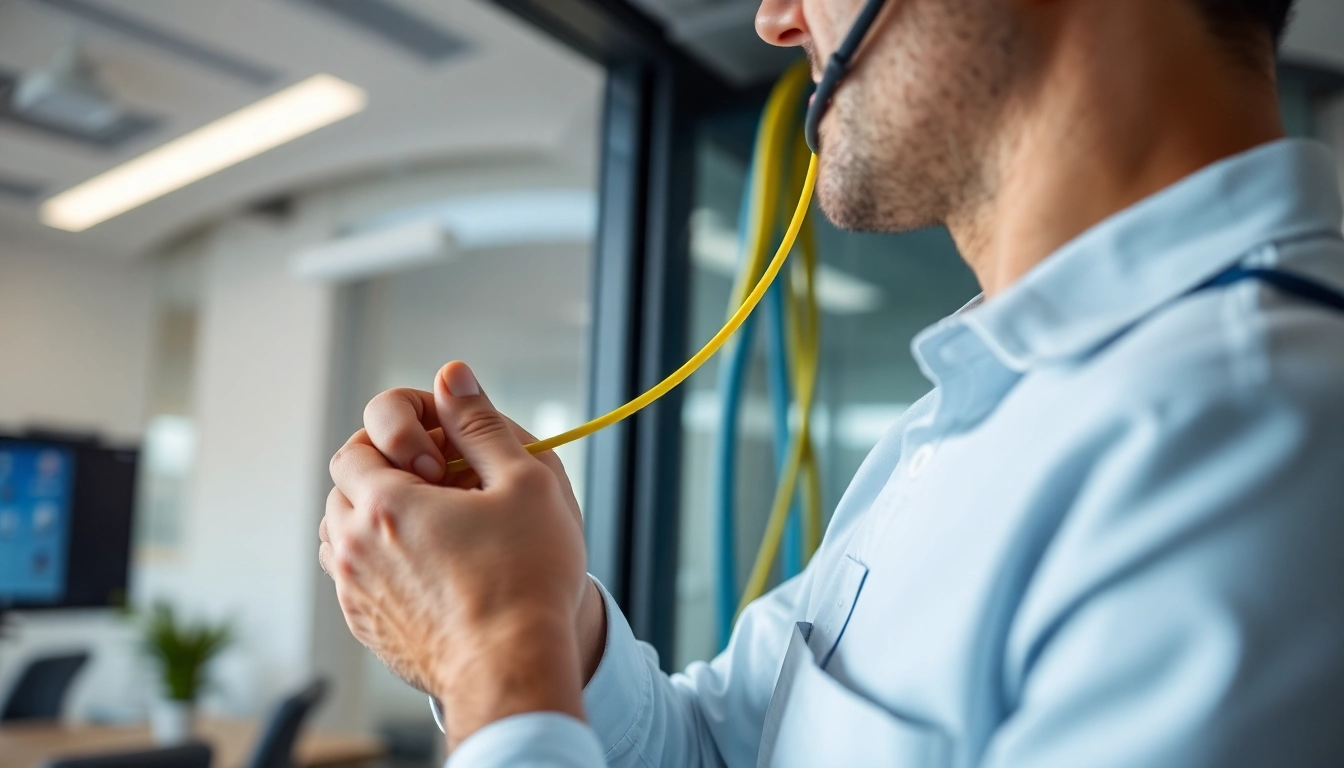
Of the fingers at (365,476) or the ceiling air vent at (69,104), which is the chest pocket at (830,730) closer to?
the fingers at (365,476)

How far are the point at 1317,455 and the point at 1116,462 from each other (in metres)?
0.08

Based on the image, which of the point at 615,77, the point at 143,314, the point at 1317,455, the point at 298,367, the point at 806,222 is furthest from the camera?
the point at 143,314

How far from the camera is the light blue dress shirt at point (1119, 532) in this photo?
41cm

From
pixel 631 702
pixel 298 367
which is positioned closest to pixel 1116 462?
pixel 631 702

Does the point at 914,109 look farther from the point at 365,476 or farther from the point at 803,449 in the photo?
the point at 803,449

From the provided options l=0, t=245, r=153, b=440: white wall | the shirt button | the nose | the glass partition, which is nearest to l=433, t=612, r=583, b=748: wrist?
the shirt button

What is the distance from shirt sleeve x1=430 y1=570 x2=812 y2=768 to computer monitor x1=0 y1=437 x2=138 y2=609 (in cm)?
190

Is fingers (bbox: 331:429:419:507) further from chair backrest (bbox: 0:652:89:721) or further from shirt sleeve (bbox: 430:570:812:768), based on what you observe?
chair backrest (bbox: 0:652:89:721)

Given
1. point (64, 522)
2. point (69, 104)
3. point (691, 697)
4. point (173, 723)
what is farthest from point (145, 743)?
point (691, 697)

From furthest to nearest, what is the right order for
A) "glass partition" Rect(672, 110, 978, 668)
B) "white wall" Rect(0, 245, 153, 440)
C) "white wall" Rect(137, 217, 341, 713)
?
1. "white wall" Rect(0, 245, 153, 440)
2. "white wall" Rect(137, 217, 341, 713)
3. "glass partition" Rect(672, 110, 978, 668)

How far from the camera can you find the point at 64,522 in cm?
232

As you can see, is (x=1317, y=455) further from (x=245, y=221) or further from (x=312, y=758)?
(x=245, y=221)

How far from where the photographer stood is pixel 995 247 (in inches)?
23.8

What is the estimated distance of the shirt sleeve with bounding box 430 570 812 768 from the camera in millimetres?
703
